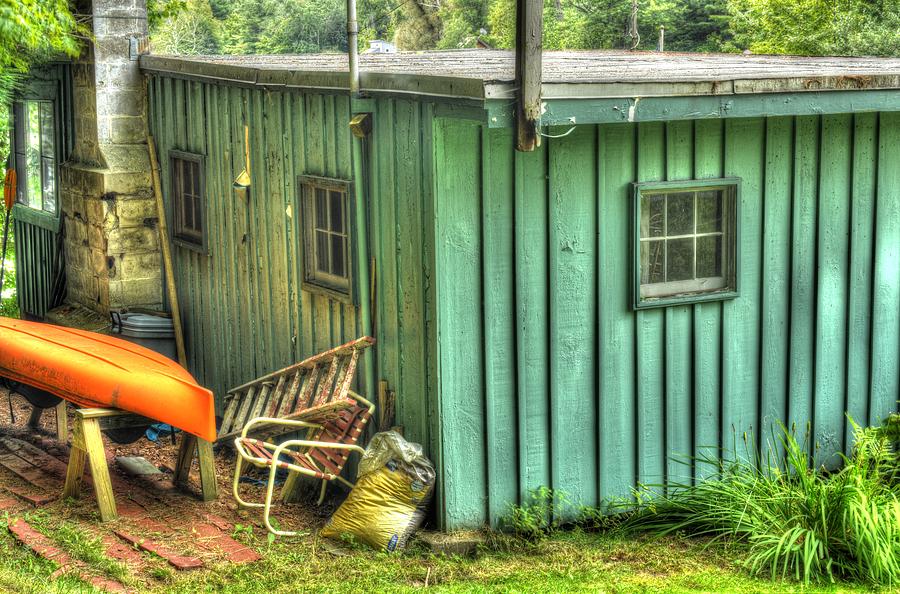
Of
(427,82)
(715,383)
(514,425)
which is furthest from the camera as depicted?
(715,383)

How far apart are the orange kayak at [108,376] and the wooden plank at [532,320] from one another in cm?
226

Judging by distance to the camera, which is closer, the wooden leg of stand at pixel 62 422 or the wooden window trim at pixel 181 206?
the wooden leg of stand at pixel 62 422

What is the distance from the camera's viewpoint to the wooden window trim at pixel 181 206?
421 inches

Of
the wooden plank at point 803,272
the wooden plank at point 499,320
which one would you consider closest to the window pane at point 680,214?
the wooden plank at point 803,272

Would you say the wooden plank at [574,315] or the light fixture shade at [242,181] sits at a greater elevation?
the light fixture shade at [242,181]

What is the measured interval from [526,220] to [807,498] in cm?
242

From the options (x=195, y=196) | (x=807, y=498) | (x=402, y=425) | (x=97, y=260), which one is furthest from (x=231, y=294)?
(x=807, y=498)

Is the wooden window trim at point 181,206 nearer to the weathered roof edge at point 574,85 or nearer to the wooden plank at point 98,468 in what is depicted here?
the weathered roof edge at point 574,85

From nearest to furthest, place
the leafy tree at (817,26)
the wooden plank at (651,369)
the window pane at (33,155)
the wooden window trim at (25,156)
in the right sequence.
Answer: the wooden plank at (651,369), the wooden window trim at (25,156), the window pane at (33,155), the leafy tree at (817,26)

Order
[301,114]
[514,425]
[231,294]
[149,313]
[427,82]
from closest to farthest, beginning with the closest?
[427,82] → [514,425] → [301,114] → [231,294] → [149,313]

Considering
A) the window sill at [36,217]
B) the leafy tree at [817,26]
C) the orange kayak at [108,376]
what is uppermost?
the leafy tree at [817,26]

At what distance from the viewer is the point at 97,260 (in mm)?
11594

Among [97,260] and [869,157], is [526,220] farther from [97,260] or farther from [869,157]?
[97,260]

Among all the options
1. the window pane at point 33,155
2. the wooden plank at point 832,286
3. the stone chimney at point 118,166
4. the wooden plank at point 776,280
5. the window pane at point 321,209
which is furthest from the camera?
the window pane at point 33,155
